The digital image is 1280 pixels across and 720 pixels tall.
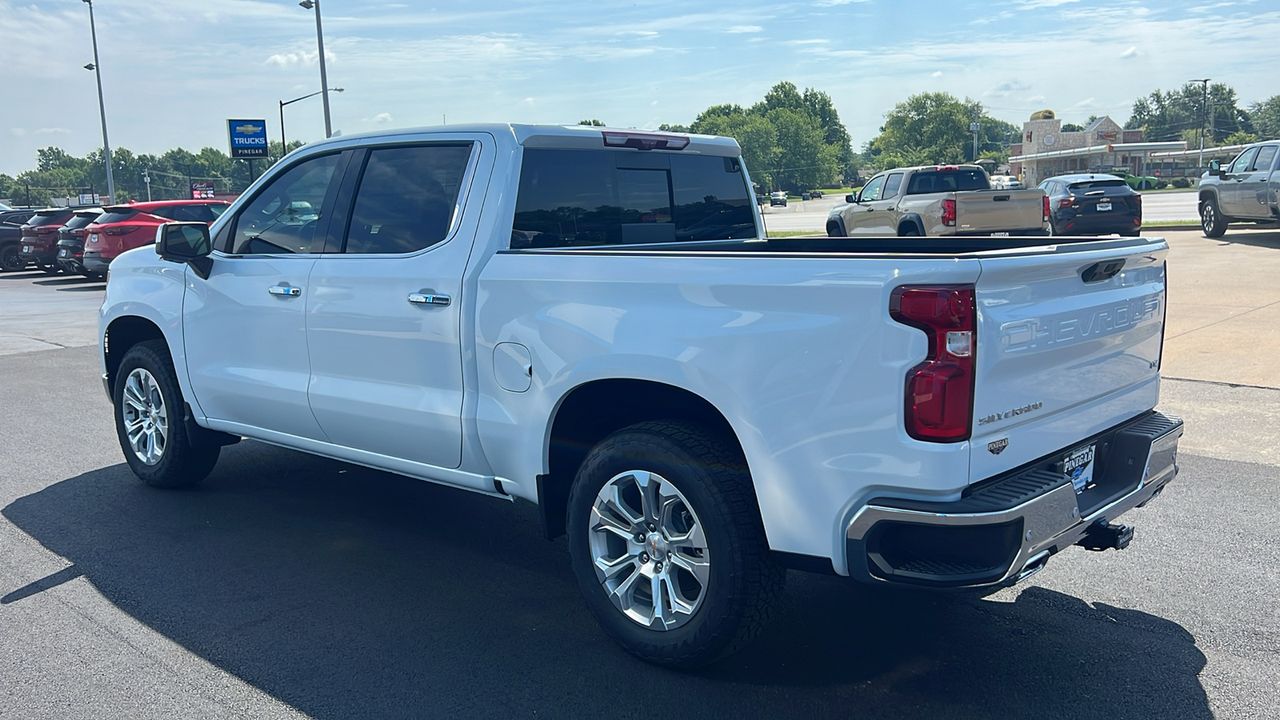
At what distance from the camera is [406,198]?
15.1 ft

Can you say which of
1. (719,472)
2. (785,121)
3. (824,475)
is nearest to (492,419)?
(719,472)

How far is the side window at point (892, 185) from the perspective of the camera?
63.8ft

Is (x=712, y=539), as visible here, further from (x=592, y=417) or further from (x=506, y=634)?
(x=506, y=634)

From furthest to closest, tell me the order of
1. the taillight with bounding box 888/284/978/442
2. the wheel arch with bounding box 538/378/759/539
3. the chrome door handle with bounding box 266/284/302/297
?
the chrome door handle with bounding box 266/284/302/297, the wheel arch with bounding box 538/378/759/539, the taillight with bounding box 888/284/978/442

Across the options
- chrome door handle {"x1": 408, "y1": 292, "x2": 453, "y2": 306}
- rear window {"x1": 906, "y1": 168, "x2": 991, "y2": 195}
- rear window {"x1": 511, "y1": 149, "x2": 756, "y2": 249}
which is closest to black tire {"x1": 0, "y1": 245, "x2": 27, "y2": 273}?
rear window {"x1": 906, "y1": 168, "x2": 991, "y2": 195}

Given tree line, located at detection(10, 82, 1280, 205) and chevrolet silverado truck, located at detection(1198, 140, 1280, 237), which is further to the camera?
tree line, located at detection(10, 82, 1280, 205)

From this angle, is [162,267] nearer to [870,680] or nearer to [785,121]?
[870,680]

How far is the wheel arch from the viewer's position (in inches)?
150

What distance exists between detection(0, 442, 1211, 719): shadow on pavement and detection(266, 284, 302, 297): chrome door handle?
122 centimetres

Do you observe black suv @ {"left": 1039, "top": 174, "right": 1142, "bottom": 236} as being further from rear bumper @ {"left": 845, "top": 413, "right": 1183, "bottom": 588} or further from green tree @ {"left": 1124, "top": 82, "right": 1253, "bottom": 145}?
green tree @ {"left": 1124, "top": 82, "right": 1253, "bottom": 145}

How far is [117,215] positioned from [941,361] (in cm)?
2123

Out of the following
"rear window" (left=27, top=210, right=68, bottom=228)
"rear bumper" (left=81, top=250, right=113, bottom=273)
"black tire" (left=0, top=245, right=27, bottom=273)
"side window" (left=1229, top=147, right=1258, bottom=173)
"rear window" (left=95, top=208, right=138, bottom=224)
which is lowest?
"black tire" (left=0, top=245, right=27, bottom=273)

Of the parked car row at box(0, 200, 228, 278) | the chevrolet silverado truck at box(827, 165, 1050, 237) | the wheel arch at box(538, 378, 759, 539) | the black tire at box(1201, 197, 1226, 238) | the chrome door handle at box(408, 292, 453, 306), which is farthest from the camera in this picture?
the black tire at box(1201, 197, 1226, 238)

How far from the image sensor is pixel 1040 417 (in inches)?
131
